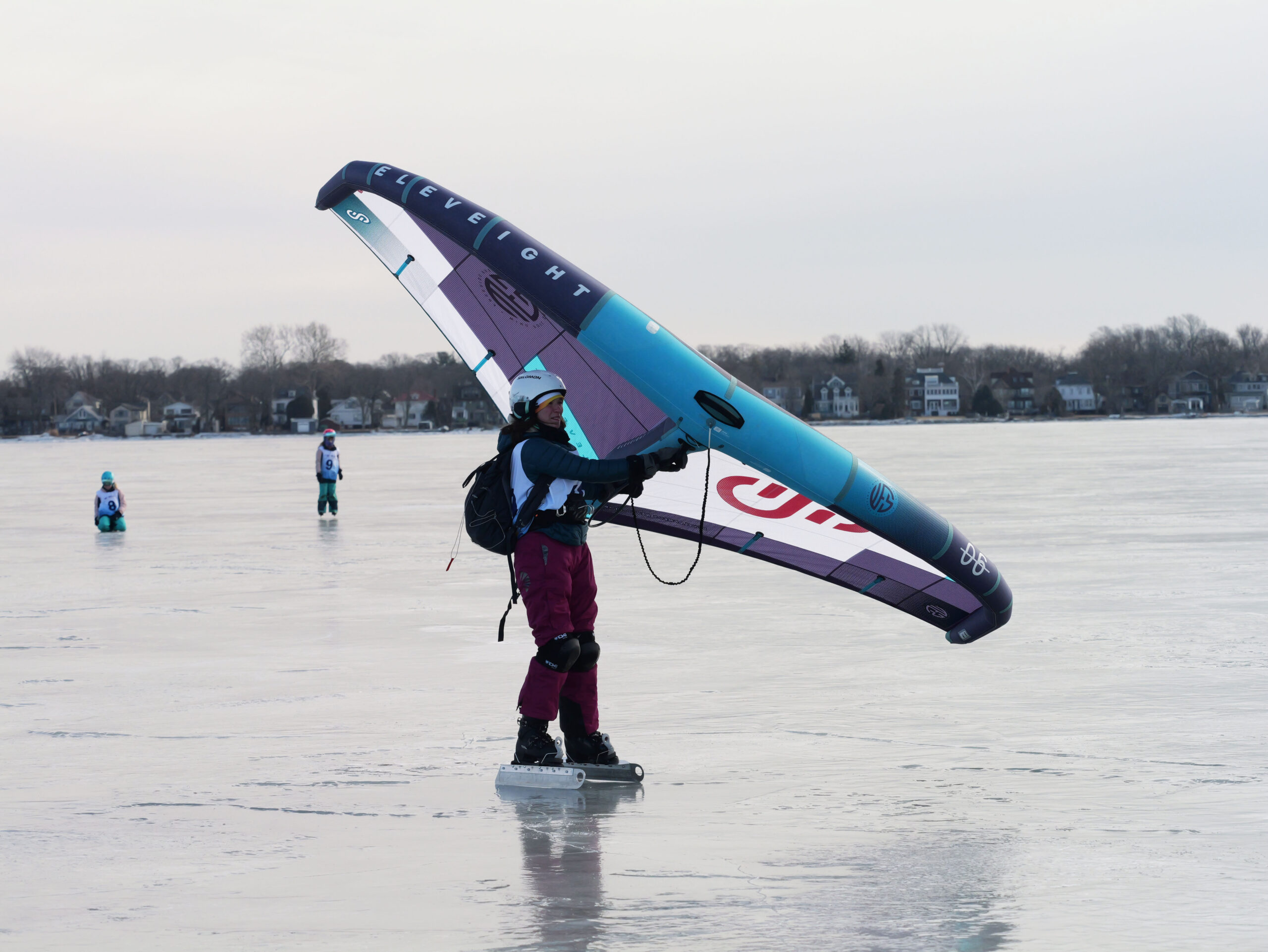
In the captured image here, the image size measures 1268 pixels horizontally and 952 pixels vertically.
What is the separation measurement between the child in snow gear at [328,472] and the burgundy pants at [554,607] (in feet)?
44.5

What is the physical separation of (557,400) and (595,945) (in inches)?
86.8

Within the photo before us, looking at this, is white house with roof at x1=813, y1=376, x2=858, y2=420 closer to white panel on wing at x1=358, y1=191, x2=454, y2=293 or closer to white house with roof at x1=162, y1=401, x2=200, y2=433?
white house with roof at x1=162, y1=401, x2=200, y2=433

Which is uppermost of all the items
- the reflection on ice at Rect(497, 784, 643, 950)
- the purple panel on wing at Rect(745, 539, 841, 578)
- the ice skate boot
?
the purple panel on wing at Rect(745, 539, 841, 578)

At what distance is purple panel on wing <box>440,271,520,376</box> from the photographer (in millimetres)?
7191


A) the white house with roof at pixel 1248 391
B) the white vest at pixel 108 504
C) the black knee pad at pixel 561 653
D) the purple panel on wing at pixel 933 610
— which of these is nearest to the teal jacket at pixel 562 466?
the black knee pad at pixel 561 653

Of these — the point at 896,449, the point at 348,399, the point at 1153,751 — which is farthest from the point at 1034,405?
the point at 1153,751

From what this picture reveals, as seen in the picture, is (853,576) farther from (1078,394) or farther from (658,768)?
(1078,394)

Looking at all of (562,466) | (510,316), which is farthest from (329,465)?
(562,466)

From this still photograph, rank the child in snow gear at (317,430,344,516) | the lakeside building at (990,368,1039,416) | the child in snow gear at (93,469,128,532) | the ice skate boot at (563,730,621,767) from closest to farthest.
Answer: the ice skate boot at (563,730,621,767)
the child in snow gear at (93,469,128,532)
the child in snow gear at (317,430,344,516)
the lakeside building at (990,368,1039,416)

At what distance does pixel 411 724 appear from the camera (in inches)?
251

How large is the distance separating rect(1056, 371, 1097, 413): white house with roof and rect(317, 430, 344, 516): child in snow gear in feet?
A: 546

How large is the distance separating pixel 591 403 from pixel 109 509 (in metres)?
11.8

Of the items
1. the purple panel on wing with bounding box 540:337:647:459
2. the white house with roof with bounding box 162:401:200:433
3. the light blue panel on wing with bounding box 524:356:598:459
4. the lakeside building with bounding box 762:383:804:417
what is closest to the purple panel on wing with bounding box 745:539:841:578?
the purple panel on wing with bounding box 540:337:647:459

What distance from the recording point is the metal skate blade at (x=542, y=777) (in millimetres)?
5273
